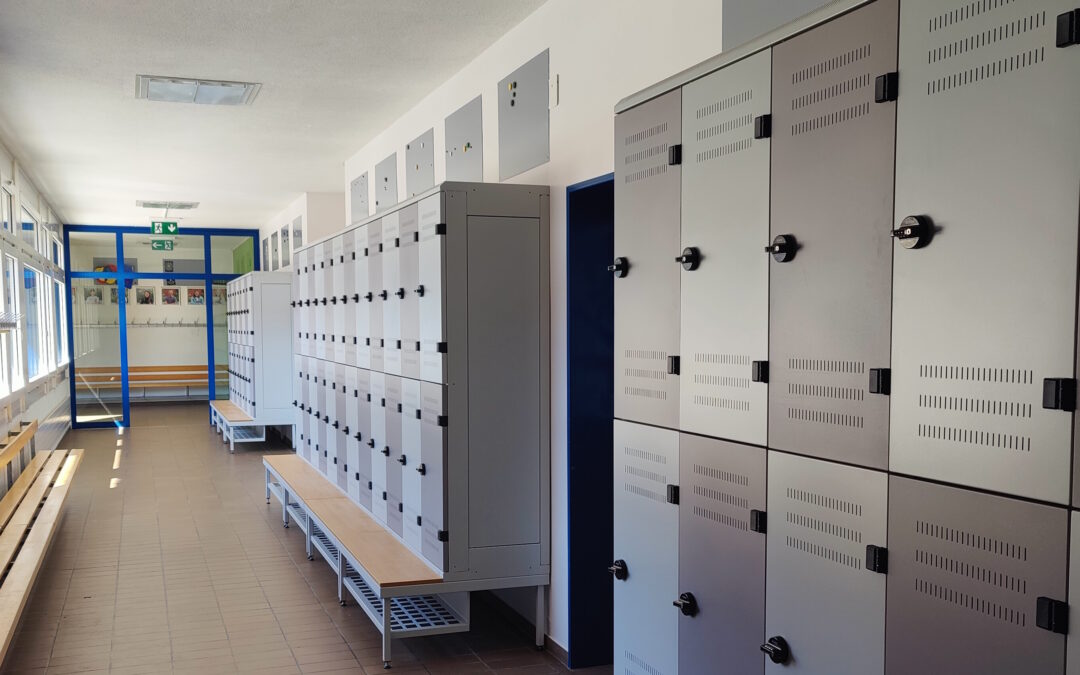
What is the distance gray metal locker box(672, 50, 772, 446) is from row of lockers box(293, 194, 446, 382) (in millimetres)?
1740

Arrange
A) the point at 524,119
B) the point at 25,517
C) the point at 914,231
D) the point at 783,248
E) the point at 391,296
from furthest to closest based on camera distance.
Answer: the point at 25,517
the point at 391,296
the point at 524,119
the point at 783,248
the point at 914,231

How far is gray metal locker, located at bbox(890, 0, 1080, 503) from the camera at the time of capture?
1.61 metres

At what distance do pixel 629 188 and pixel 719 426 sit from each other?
953 mm

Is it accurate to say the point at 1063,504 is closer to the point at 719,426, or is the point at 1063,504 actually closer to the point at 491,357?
the point at 719,426

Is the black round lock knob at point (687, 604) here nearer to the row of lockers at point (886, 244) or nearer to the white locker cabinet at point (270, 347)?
the row of lockers at point (886, 244)

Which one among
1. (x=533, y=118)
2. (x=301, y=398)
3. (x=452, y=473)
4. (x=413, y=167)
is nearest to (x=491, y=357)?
(x=452, y=473)

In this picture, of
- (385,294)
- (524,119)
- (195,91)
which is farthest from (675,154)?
(195,91)

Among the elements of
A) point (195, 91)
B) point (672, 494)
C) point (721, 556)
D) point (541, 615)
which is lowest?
point (541, 615)

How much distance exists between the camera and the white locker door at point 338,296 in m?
6.24

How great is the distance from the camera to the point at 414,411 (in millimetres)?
4641

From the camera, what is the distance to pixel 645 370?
9.86 ft

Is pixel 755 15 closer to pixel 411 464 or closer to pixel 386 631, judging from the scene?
pixel 411 464

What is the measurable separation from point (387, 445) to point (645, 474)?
8.32 ft

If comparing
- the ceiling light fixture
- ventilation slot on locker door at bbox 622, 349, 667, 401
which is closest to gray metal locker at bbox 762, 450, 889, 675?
ventilation slot on locker door at bbox 622, 349, 667, 401
